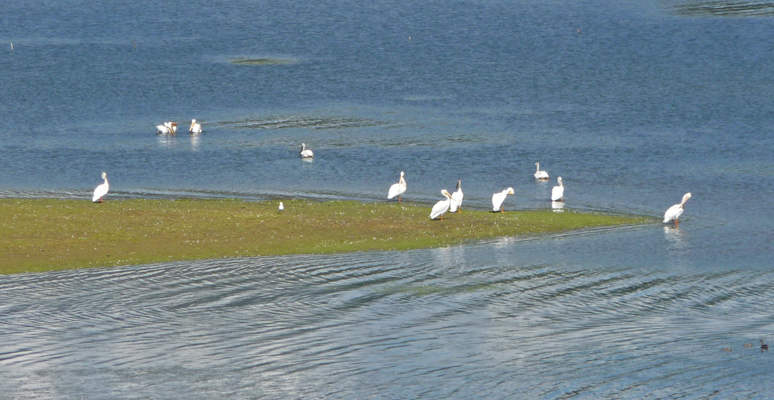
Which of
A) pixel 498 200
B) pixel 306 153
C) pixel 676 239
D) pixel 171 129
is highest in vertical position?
pixel 171 129

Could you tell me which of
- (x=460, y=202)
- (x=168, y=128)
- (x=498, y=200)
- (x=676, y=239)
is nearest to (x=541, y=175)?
(x=498, y=200)

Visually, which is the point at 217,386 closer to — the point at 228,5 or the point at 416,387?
the point at 416,387

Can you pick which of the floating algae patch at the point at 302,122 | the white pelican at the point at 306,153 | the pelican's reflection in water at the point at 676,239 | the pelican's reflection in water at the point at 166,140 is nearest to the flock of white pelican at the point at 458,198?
the pelican's reflection in water at the point at 676,239

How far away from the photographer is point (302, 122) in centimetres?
5181

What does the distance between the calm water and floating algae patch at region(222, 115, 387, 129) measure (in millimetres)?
262

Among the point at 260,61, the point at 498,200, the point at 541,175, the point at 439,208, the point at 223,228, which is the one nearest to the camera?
the point at 223,228

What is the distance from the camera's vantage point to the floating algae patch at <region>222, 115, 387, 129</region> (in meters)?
50.4

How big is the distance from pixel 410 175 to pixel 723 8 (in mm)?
44568

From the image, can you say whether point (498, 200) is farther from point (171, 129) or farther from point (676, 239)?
point (171, 129)

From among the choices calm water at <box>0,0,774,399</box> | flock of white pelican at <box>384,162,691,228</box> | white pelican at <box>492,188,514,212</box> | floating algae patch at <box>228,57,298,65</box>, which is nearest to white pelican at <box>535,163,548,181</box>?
calm water at <box>0,0,774,399</box>

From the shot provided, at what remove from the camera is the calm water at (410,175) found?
15734mm

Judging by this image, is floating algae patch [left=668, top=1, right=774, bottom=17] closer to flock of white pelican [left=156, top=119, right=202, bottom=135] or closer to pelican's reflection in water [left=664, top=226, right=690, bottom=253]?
flock of white pelican [left=156, top=119, right=202, bottom=135]

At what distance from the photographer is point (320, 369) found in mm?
15445

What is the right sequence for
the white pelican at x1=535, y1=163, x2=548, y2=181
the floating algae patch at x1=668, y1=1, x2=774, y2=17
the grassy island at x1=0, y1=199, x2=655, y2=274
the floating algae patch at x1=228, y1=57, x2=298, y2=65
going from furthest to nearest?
the floating algae patch at x1=668, y1=1, x2=774, y2=17
the floating algae patch at x1=228, y1=57, x2=298, y2=65
the white pelican at x1=535, y1=163, x2=548, y2=181
the grassy island at x1=0, y1=199, x2=655, y2=274
